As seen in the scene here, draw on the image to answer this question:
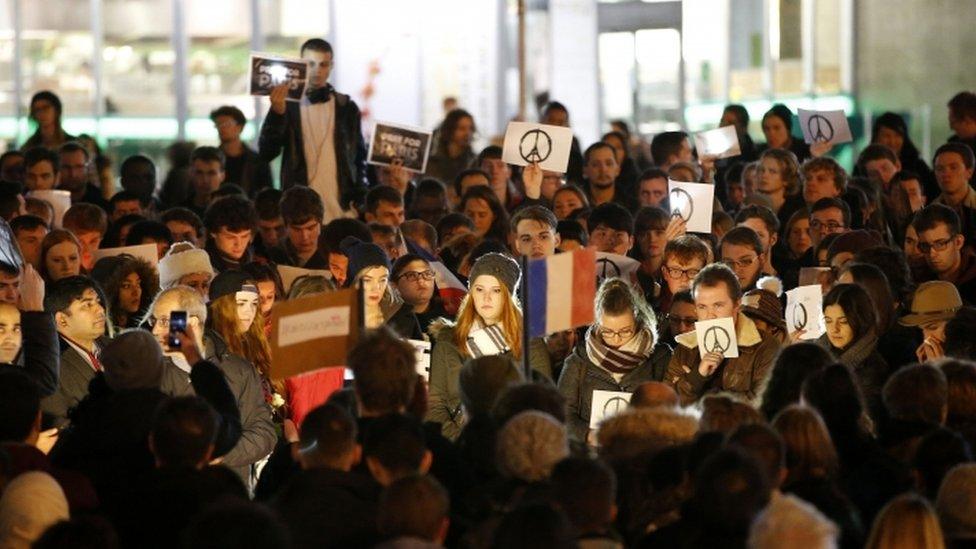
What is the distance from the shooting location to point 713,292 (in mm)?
10266

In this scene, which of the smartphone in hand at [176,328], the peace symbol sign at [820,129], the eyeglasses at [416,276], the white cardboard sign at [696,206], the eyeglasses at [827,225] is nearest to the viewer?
the smartphone in hand at [176,328]

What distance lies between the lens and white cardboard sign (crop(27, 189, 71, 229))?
558 inches

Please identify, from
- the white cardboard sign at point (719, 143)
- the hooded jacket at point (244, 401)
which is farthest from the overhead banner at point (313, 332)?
the white cardboard sign at point (719, 143)

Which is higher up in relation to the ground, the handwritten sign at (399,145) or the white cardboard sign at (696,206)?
the handwritten sign at (399,145)

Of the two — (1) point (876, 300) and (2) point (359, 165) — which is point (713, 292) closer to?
(1) point (876, 300)

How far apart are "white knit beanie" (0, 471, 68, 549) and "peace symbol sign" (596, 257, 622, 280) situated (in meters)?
5.44

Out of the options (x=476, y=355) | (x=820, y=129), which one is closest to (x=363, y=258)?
(x=476, y=355)

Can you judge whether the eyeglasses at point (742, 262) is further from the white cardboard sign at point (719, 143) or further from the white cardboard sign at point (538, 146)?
the white cardboard sign at point (719, 143)

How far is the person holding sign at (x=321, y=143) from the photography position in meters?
15.1

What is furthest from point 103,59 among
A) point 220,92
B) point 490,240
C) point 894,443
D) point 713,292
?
point 894,443

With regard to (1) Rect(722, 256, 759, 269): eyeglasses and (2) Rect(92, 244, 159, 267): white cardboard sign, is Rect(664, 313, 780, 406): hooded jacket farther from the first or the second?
(2) Rect(92, 244, 159, 267): white cardboard sign

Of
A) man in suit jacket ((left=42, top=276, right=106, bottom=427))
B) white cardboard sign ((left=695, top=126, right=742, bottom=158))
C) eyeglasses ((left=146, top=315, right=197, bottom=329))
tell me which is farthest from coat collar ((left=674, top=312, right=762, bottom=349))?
white cardboard sign ((left=695, top=126, right=742, bottom=158))

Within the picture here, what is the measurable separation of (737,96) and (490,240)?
49.9ft

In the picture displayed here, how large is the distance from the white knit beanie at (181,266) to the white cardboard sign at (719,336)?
9.40ft
